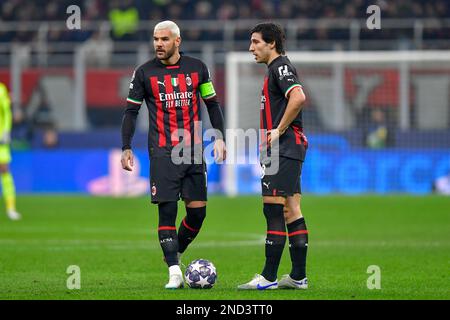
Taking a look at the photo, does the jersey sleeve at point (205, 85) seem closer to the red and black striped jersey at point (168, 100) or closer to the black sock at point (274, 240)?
the red and black striped jersey at point (168, 100)

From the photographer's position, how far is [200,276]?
8.95 metres

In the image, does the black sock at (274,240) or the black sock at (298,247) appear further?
the black sock at (298,247)

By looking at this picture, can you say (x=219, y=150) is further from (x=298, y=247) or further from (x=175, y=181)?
(x=298, y=247)

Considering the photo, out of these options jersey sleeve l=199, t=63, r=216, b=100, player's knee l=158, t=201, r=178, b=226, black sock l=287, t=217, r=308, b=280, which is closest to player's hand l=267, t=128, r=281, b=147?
black sock l=287, t=217, r=308, b=280

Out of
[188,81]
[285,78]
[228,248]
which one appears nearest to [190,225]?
[188,81]

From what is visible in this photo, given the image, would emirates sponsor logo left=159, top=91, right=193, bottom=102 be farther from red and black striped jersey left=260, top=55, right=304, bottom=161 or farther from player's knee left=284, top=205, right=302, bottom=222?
player's knee left=284, top=205, right=302, bottom=222

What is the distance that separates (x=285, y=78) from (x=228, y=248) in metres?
4.94

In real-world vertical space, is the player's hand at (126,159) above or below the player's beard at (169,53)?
below

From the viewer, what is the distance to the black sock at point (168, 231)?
9117 mm

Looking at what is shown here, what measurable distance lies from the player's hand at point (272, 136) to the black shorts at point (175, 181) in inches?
31.7

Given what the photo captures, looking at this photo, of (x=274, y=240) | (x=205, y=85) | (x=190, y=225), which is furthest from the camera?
(x=190, y=225)

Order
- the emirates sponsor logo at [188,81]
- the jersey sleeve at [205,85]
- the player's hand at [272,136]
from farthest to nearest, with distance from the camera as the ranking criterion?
the jersey sleeve at [205,85] → the emirates sponsor logo at [188,81] → the player's hand at [272,136]

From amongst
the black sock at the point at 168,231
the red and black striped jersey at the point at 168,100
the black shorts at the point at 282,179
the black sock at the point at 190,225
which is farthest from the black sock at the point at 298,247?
the red and black striped jersey at the point at 168,100
